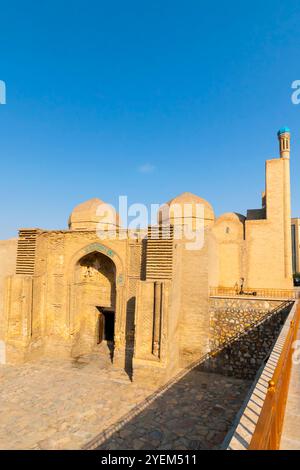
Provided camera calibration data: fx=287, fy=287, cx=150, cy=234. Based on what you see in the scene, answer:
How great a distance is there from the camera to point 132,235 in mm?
11984

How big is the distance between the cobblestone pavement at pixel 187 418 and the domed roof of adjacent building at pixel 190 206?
8.79 metres

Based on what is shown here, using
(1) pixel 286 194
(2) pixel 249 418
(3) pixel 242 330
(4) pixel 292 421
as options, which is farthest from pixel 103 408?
(1) pixel 286 194

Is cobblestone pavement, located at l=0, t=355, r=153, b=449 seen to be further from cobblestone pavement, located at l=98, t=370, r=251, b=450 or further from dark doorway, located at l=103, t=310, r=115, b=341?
dark doorway, located at l=103, t=310, r=115, b=341

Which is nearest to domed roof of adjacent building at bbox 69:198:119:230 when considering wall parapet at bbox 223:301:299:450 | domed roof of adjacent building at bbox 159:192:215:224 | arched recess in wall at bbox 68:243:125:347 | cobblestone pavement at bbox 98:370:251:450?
domed roof of adjacent building at bbox 159:192:215:224

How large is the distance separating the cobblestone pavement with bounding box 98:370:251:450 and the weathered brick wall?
1.90 feet

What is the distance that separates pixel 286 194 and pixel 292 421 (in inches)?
550

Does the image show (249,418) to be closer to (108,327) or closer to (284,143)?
(108,327)

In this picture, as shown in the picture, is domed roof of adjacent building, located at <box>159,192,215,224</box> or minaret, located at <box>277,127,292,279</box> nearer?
minaret, located at <box>277,127,292,279</box>

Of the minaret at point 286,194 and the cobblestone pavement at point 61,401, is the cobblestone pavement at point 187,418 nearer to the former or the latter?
the cobblestone pavement at point 61,401

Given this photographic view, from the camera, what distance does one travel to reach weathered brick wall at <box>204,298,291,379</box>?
10586mm

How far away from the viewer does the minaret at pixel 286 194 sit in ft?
47.7

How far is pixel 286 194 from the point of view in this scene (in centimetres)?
1522
